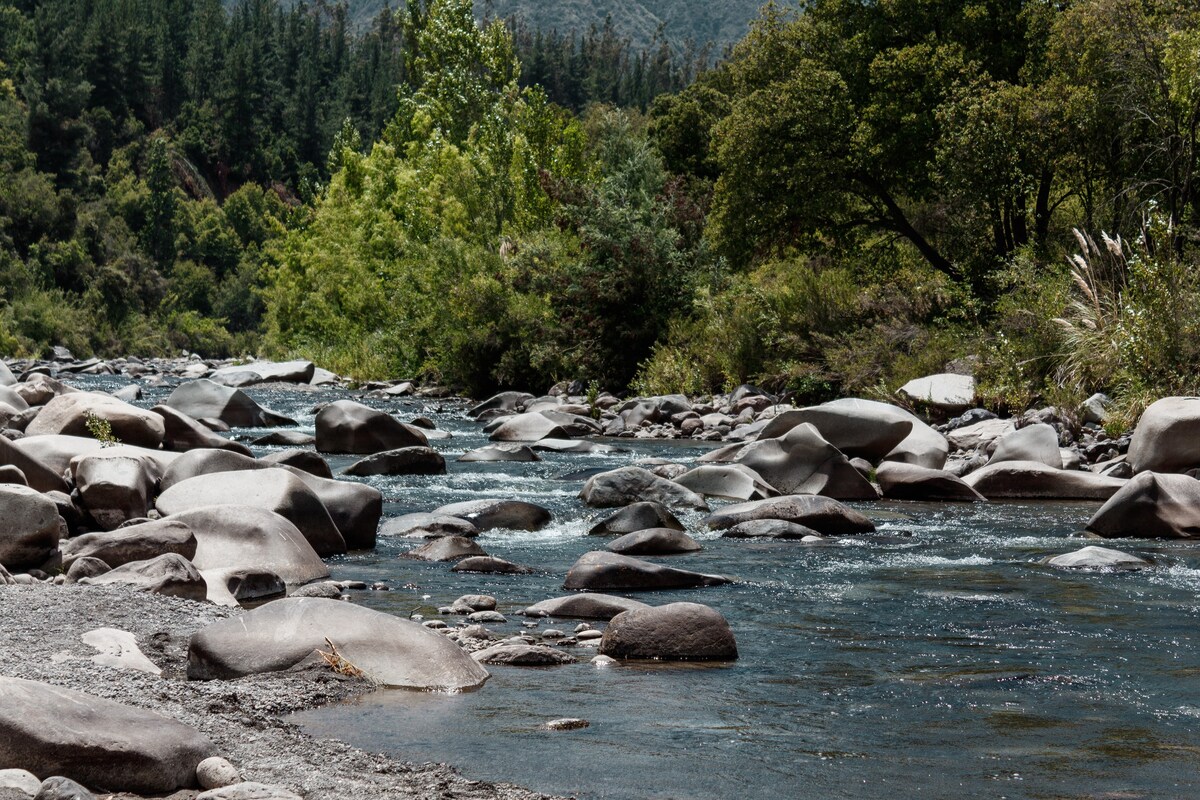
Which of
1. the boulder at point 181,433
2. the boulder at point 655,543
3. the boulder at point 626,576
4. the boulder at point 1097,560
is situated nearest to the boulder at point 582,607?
the boulder at point 626,576

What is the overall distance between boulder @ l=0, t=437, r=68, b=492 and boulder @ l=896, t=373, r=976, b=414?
44.4 feet

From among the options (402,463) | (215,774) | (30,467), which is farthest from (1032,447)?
(215,774)

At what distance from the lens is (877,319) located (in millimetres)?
24438

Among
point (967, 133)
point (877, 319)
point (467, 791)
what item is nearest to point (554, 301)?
point (877, 319)

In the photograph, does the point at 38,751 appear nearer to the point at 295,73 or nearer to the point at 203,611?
the point at 203,611

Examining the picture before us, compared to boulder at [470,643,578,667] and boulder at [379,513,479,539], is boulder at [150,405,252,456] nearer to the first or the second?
boulder at [379,513,479,539]

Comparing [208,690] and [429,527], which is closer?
[208,690]

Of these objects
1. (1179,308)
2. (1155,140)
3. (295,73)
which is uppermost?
(295,73)

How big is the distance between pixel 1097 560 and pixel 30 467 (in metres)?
7.66

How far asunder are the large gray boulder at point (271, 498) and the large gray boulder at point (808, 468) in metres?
5.12

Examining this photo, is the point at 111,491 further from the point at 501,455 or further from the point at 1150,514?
the point at 1150,514

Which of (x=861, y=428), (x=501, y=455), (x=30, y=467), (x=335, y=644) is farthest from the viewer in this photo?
(x=501, y=455)

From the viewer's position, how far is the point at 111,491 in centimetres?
942

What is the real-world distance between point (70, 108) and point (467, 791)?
99394mm
